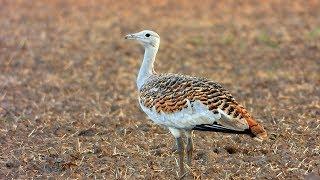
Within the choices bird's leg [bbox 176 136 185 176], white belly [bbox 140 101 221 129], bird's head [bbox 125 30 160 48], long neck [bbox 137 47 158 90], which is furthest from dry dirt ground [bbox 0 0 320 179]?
bird's head [bbox 125 30 160 48]

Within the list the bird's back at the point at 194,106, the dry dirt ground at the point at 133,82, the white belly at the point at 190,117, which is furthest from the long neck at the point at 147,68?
the white belly at the point at 190,117

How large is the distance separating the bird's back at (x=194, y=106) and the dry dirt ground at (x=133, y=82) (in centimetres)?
59

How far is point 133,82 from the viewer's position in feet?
37.1

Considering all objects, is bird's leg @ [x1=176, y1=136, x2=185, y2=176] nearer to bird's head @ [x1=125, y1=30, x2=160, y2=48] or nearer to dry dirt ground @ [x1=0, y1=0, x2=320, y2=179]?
dry dirt ground @ [x1=0, y1=0, x2=320, y2=179]


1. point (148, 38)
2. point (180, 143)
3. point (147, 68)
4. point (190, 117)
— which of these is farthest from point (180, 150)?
point (148, 38)

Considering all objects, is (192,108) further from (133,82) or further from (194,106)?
(133,82)

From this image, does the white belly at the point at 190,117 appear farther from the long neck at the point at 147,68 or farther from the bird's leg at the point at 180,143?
the long neck at the point at 147,68

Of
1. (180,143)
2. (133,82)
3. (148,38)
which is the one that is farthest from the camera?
(133,82)

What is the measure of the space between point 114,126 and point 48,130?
71cm

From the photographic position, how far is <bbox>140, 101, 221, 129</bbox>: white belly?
Answer: 19.7ft

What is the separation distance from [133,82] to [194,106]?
17.2 feet

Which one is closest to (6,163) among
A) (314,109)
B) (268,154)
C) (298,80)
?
(268,154)

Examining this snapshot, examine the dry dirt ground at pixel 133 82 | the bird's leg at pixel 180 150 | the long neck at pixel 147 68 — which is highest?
the long neck at pixel 147 68

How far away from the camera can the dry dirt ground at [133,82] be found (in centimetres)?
695
